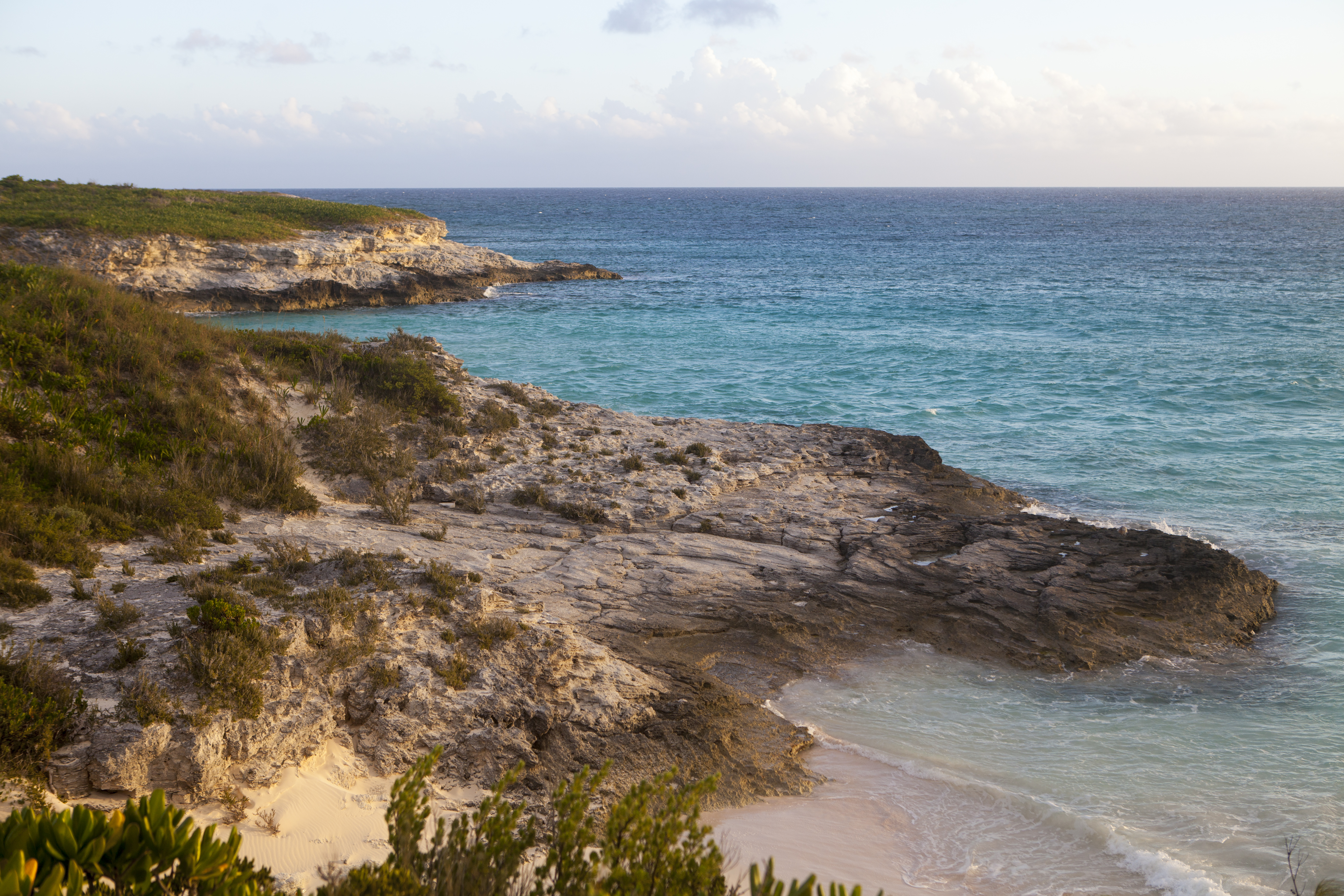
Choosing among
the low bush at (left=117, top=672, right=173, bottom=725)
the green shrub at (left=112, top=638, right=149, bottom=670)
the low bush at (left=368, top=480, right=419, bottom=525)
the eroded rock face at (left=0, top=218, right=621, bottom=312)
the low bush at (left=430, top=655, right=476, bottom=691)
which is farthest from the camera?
the eroded rock face at (left=0, top=218, right=621, bottom=312)

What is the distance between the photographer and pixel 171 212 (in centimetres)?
4031

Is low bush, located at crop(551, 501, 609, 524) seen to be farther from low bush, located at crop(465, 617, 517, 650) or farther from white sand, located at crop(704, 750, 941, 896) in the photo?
white sand, located at crop(704, 750, 941, 896)

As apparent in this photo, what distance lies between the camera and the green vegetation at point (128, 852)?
3.15 meters

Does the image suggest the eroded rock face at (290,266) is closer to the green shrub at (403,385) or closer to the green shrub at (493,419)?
the green shrub at (403,385)

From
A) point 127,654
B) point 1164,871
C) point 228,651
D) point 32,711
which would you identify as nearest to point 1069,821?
point 1164,871

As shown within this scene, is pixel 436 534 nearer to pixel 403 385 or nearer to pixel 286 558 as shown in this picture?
pixel 286 558

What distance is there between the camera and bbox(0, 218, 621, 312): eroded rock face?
32.6m

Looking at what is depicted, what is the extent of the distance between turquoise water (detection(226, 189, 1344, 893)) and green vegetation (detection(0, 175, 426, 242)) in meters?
6.35

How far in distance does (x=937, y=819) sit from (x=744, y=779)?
176cm

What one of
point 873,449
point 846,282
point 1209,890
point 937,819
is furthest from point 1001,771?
point 846,282

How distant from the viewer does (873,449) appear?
17.0m

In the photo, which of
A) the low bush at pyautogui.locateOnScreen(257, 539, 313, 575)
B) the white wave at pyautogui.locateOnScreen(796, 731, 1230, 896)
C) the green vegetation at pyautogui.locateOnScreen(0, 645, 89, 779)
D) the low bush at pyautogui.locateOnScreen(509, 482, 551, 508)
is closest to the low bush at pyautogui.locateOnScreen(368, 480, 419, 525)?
the low bush at pyautogui.locateOnScreen(509, 482, 551, 508)

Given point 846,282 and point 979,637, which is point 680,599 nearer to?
point 979,637

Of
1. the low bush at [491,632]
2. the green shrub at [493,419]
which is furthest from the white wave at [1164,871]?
the green shrub at [493,419]
